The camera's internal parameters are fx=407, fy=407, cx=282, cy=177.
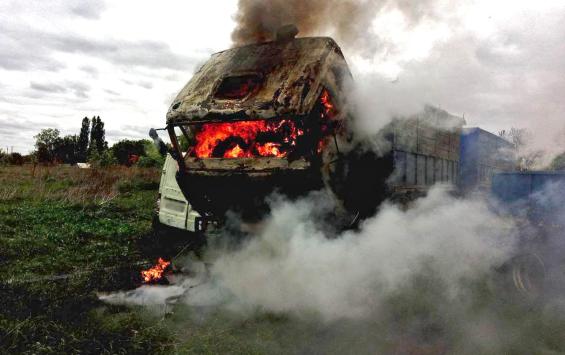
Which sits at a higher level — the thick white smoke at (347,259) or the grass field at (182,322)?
the thick white smoke at (347,259)

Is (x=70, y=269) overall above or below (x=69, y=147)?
below

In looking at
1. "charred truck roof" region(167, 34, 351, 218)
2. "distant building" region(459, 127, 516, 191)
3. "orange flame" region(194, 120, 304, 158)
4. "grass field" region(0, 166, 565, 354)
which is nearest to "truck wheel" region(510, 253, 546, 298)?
"grass field" region(0, 166, 565, 354)

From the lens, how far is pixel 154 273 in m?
6.37

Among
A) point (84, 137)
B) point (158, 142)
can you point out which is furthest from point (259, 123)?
point (84, 137)

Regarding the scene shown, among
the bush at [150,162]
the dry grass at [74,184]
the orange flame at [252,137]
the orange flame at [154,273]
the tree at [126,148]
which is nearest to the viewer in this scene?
the orange flame at [252,137]

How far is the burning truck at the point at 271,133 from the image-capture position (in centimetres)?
541

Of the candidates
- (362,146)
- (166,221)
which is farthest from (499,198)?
(166,221)

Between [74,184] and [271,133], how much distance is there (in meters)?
14.4

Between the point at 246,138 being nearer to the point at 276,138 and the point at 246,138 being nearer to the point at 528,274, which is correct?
the point at 276,138

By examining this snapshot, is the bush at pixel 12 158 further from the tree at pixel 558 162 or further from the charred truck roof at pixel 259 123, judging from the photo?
the tree at pixel 558 162

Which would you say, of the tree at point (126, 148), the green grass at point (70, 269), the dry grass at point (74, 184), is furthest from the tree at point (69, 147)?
the green grass at point (70, 269)

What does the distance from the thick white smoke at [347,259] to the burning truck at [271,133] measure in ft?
1.35

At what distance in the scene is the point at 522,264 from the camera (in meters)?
5.78

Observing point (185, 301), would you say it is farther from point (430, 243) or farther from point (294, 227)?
point (430, 243)
